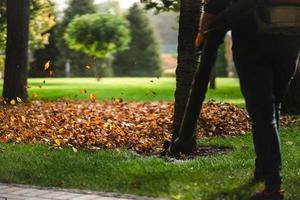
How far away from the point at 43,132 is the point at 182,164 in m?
4.08

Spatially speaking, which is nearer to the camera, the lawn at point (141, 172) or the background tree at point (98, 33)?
the lawn at point (141, 172)

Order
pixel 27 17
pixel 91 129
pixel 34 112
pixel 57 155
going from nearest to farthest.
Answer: pixel 57 155
pixel 91 129
pixel 34 112
pixel 27 17

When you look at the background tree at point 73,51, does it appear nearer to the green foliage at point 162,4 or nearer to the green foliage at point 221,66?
the green foliage at point 221,66

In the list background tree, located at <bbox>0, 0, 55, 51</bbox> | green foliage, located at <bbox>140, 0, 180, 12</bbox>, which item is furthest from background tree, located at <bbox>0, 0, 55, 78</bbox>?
green foliage, located at <bbox>140, 0, 180, 12</bbox>

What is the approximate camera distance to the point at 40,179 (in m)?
5.85

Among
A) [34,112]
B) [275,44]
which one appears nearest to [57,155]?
[275,44]

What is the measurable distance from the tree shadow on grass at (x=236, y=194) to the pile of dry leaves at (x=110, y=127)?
2.81 metres

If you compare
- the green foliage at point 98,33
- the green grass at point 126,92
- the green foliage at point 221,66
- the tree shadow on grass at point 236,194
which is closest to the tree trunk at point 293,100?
the green grass at point 126,92

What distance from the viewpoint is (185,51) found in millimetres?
7605

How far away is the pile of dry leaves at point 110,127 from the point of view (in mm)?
8664

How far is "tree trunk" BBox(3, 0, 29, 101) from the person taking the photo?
55.4ft

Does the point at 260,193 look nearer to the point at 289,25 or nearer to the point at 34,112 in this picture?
the point at 289,25

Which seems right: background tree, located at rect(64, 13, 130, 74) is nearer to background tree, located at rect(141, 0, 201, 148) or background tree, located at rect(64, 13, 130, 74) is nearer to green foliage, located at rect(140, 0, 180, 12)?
green foliage, located at rect(140, 0, 180, 12)

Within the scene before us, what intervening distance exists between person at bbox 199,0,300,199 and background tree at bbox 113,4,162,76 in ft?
230
